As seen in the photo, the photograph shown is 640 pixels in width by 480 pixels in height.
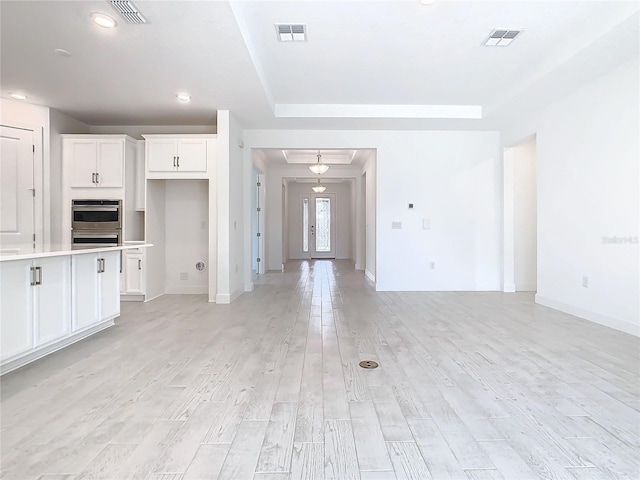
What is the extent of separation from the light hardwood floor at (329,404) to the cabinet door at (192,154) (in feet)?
7.76

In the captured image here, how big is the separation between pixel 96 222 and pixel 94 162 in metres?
0.84

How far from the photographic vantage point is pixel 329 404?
6.74 feet

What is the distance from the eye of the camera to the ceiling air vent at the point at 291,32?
320 cm

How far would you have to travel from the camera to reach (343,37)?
338 cm

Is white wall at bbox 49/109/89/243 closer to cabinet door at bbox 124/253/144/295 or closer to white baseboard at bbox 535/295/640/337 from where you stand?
cabinet door at bbox 124/253/144/295

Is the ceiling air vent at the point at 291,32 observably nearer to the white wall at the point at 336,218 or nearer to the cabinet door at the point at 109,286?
the cabinet door at the point at 109,286

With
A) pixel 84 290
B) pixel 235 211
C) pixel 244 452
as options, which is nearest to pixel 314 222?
pixel 235 211

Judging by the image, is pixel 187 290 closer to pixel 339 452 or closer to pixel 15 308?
pixel 15 308

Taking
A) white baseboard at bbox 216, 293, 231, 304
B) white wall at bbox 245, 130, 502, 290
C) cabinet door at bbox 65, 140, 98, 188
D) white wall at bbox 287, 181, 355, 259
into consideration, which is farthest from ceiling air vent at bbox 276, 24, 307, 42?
white wall at bbox 287, 181, 355, 259

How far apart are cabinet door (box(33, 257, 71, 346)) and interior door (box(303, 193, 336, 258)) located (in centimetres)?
1012

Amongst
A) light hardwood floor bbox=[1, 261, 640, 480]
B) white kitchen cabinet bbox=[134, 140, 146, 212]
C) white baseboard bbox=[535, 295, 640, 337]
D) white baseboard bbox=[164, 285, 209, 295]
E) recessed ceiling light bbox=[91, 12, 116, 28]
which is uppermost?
recessed ceiling light bbox=[91, 12, 116, 28]

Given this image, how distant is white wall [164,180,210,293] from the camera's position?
576cm

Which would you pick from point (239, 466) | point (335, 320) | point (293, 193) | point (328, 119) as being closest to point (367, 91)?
point (328, 119)

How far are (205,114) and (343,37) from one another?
264 cm
